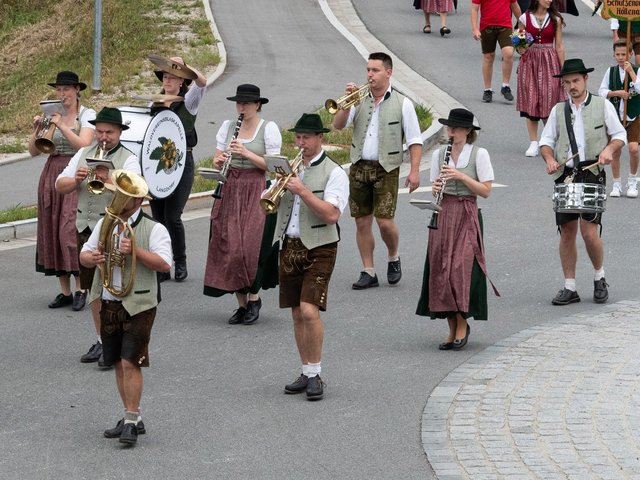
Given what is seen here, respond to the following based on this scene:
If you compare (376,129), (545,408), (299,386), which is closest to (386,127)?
(376,129)

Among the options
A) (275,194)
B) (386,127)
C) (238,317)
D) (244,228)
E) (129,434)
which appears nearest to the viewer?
(129,434)

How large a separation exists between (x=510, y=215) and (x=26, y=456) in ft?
27.0

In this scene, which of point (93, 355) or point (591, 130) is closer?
point (93, 355)

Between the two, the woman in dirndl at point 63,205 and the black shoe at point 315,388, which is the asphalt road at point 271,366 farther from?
the woman in dirndl at point 63,205

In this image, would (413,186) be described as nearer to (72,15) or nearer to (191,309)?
(191,309)

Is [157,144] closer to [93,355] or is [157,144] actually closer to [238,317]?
[238,317]

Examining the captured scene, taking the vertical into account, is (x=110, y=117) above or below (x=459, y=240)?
above

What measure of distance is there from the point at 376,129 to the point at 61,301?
3193 mm

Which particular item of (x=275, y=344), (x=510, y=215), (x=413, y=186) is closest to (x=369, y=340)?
(x=275, y=344)

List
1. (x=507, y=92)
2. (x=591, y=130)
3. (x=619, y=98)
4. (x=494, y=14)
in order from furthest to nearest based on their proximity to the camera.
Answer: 1. (x=507, y=92)
2. (x=494, y=14)
3. (x=619, y=98)
4. (x=591, y=130)

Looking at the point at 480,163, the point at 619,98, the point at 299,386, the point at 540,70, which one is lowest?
the point at 299,386

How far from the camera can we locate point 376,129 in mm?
12484

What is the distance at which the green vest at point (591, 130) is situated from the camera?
464 inches

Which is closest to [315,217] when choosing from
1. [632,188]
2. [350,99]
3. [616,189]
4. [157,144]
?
[350,99]
